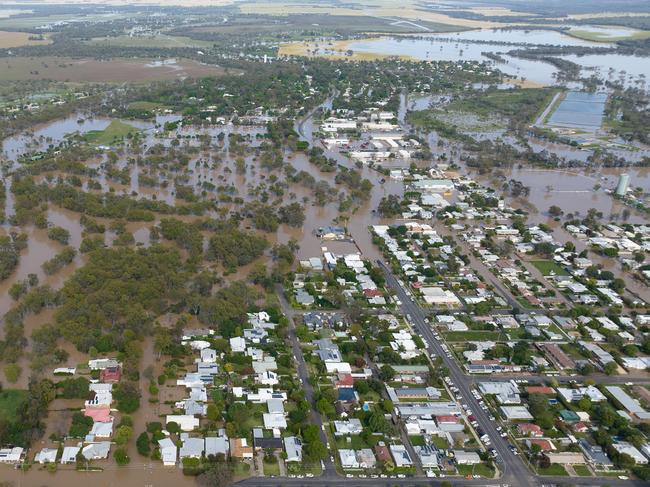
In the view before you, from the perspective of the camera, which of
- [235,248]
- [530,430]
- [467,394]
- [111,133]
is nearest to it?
[530,430]

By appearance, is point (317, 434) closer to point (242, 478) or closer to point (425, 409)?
point (242, 478)

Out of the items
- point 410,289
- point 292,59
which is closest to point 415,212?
point 410,289

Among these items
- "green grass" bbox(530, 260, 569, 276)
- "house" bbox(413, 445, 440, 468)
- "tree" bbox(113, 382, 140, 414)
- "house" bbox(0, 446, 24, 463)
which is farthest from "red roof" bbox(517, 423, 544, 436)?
"house" bbox(0, 446, 24, 463)

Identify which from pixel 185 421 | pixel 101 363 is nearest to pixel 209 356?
pixel 185 421

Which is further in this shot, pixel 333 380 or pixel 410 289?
pixel 410 289

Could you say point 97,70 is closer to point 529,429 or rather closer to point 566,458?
point 529,429

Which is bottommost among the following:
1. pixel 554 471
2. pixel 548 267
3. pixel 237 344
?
pixel 548 267
